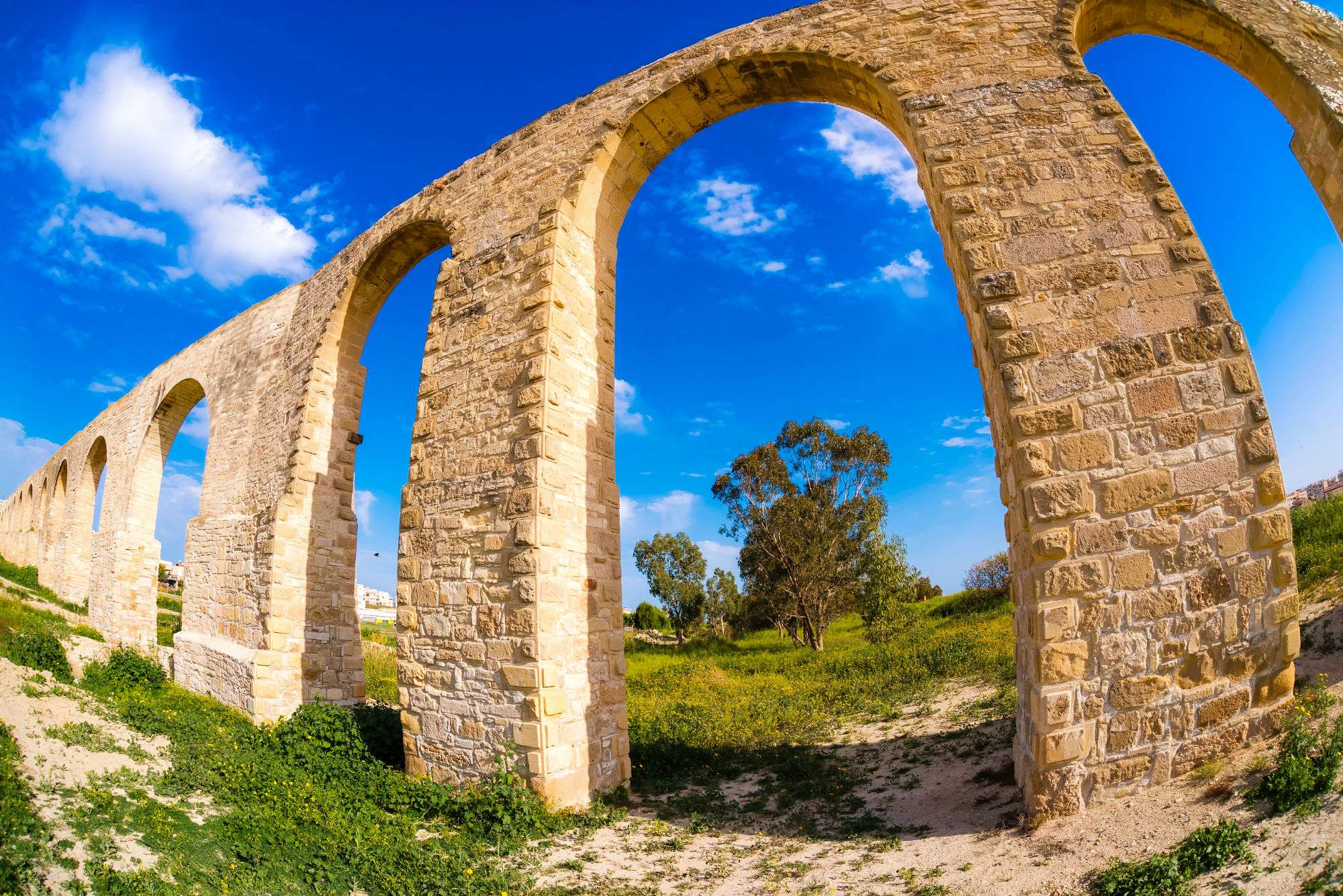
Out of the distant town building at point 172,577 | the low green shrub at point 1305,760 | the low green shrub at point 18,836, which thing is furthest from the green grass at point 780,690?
the distant town building at point 172,577

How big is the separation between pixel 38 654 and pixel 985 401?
11263 mm

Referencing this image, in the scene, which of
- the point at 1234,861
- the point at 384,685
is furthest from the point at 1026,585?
the point at 384,685

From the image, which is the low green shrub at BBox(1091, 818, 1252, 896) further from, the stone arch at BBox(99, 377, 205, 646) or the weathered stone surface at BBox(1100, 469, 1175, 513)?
the stone arch at BBox(99, 377, 205, 646)

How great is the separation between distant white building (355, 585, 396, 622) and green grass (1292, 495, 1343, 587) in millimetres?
23762

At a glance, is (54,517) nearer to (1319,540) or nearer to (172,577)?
(172,577)

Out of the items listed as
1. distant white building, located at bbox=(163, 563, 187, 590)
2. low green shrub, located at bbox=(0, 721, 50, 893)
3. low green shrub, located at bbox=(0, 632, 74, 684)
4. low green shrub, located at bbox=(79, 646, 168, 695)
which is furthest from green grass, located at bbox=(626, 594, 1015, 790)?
distant white building, located at bbox=(163, 563, 187, 590)

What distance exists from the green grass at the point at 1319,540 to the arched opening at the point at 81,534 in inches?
1017

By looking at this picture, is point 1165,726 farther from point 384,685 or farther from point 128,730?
point 384,685

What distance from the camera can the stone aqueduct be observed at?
157 inches

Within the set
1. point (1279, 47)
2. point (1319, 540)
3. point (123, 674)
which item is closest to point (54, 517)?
point (123, 674)

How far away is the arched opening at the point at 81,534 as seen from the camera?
19.0 m

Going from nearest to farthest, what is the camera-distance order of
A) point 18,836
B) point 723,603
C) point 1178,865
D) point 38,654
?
1. point 1178,865
2. point 18,836
3. point 38,654
4. point 723,603

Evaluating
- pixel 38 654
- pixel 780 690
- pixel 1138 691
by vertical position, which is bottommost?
pixel 780 690

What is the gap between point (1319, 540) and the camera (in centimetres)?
711
